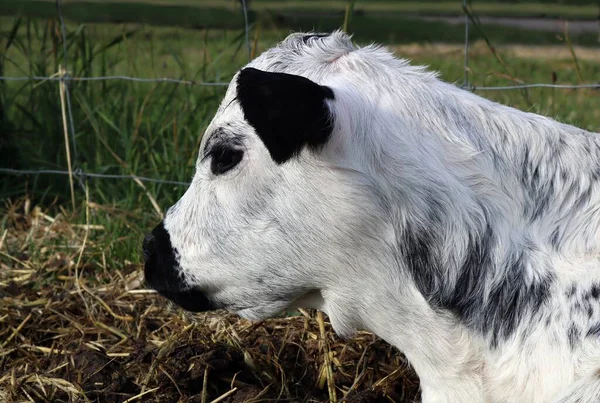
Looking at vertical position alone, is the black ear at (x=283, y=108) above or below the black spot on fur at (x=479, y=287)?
above

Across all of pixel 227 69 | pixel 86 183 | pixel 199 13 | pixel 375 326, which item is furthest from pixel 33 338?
pixel 199 13

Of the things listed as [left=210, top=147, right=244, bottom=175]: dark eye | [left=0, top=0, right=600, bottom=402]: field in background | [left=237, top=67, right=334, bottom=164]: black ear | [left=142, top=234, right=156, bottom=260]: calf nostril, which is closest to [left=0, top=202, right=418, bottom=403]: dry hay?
[left=0, top=0, right=600, bottom=402]: field in background

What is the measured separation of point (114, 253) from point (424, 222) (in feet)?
7.29

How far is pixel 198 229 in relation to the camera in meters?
2.86

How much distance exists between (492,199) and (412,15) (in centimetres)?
1102

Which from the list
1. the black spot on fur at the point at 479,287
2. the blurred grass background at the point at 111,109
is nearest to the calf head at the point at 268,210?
the black spot on fur at the point at 479,287

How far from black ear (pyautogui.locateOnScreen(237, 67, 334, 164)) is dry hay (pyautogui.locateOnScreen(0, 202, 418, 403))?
1079mm

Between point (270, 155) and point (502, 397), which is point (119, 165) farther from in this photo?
point (502, 397)

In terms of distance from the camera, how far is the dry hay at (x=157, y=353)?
3340 millimetres

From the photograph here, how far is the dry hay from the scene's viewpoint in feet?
11.0

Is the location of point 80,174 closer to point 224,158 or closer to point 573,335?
point 224,158

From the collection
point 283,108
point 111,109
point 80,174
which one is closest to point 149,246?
point 283,108

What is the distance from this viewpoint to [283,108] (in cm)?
246

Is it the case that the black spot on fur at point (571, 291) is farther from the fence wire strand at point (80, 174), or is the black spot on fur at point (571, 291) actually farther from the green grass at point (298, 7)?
the green grass at point (298, 7)
